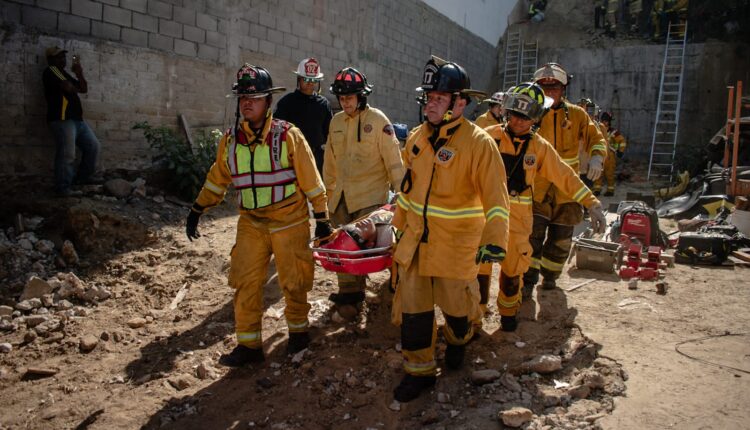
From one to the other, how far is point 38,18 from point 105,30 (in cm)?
83

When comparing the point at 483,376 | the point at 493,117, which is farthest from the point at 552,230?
the point at 483,376

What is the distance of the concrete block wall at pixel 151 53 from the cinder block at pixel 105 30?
0.01 metres

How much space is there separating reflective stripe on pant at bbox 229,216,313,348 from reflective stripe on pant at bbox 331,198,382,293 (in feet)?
2.65

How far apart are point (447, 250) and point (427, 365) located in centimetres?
75

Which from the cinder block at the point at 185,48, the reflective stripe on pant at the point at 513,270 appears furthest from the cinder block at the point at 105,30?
the reflective stripe on pant at the point at 513,270

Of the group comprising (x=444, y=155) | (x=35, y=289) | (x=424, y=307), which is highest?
(x=444, y=155)

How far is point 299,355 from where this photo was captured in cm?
397

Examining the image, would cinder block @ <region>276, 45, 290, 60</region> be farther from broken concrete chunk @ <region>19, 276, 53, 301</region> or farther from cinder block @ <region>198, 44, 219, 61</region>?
broken concrete chunk @ <region>19, 276, 53, 301</region>

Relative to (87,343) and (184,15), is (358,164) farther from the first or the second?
(184,15)

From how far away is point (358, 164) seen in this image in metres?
4.68

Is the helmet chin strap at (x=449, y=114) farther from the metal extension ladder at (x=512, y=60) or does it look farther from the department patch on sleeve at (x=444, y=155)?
the metal extension ladder at (x=512, y=60)

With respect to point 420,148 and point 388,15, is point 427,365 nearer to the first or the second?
point 420,148

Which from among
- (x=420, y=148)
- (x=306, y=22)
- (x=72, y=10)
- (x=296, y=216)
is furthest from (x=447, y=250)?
(x=306, y=22)

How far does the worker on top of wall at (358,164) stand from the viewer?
4.60 metres
